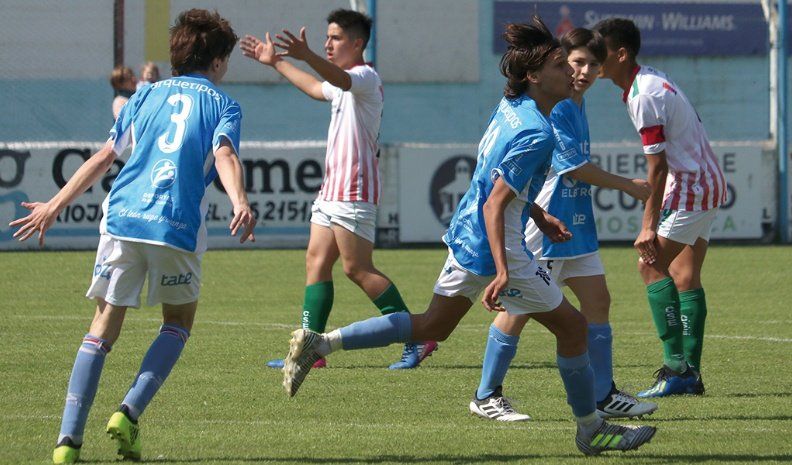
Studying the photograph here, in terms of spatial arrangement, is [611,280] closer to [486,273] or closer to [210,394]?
[210,394]

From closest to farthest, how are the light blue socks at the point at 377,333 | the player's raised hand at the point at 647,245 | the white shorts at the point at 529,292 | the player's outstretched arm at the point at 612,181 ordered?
the white shorts at the point at 529,292 → the light blue socks at the point at 377,333 → the player's outstretched arm at the point at 612,181 → the player's raised hand at the point at 647,245

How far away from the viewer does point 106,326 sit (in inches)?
210

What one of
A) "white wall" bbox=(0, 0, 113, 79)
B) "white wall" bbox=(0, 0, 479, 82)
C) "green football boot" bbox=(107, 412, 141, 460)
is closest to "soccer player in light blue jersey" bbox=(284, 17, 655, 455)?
"green football boot" bbox=(107, 412, 141, 460)

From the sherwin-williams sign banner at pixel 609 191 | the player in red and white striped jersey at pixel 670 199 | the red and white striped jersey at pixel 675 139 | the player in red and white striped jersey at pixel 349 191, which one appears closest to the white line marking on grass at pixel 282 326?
the player in red and white striped jersey at pixel 349 191

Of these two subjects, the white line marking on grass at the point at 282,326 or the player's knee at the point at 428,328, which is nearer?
the player's knee at the point at 428,328

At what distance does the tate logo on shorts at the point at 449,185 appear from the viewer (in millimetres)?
18078

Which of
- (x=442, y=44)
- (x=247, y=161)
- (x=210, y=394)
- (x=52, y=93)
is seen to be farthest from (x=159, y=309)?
(x=442, y=44)

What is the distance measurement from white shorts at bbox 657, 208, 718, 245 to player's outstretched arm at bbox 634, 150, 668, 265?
0.61ft

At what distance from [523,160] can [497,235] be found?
326 millimetres

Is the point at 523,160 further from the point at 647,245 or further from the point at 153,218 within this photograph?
the point at 647,245

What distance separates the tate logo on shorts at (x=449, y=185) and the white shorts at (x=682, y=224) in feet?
34.3

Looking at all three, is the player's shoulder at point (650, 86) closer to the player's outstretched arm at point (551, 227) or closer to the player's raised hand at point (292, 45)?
the player's outstretched arm at point (551, 227)

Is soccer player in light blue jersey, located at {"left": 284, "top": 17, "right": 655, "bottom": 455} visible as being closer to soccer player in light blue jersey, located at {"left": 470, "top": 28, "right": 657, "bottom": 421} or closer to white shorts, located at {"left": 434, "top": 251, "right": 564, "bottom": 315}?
white shorts, located at {"left": 434, "top": 251, "right": 564, "bottom": 315}

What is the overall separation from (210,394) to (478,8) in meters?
26.6
